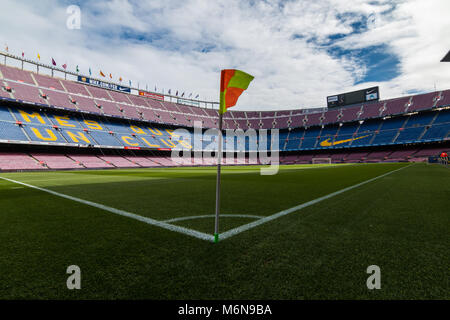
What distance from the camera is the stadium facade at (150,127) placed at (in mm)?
30797

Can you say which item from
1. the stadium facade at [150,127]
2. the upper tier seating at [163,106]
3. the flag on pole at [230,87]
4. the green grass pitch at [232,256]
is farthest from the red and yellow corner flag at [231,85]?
the upper tier seating at [163,106]

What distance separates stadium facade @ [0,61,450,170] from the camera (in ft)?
101

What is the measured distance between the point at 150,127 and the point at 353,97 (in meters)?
57.7

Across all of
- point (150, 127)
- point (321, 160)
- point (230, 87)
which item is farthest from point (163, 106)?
point (230, 87)

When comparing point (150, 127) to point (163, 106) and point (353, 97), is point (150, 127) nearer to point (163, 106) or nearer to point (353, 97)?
point (163, 106)

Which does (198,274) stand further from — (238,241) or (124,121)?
(124,121)

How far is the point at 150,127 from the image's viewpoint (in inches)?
1957

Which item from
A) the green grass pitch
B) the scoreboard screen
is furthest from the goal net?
the green grass pitch

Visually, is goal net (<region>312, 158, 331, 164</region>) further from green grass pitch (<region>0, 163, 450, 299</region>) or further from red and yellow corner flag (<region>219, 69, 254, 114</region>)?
red and yellow corner flag (<region>219, 69, 254, 114</region>)

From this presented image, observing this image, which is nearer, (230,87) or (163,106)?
(230,87)

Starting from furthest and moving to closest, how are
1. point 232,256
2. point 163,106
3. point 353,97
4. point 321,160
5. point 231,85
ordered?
point 353,97
point 163,106
point 321,160
point 231,85
point 232,256

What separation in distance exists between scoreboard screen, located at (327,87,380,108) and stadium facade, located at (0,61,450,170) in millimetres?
2262

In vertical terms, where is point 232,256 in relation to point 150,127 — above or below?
below
